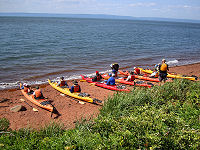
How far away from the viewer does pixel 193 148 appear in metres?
4.41

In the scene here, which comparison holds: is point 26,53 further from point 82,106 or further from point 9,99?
point 82,106

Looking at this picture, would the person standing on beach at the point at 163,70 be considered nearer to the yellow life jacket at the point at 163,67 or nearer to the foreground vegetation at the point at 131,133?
the yellow life jacket at the point at 163,67

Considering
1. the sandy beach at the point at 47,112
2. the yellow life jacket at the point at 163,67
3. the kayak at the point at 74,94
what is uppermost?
the yellow life jacket at the point at 163,67

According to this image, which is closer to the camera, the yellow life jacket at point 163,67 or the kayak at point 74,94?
the kayak at point 74,94

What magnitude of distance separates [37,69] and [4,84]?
4723mm

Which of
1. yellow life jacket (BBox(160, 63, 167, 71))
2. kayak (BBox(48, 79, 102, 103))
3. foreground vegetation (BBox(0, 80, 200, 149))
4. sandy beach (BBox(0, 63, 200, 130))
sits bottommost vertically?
sandy beach (BBox(0, 63, 200, 130))

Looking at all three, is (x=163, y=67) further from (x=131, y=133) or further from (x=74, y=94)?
(x=131, y=133)

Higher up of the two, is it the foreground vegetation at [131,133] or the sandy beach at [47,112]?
the foreground vegetation at [131,133]

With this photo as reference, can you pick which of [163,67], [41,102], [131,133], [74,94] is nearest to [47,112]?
[41,102]

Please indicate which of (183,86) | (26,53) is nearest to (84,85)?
(183,86)

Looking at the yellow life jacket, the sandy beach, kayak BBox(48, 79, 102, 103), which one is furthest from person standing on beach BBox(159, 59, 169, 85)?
kayak BBox(48, 79, 102, 103)

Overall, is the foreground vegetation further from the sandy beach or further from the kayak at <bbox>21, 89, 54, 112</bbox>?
the kayak at <bbox>21, 89, 54, 112</bbox>

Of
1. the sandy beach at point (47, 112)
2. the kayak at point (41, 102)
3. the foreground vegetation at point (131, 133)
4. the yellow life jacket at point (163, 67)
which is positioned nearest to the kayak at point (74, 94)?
the sandy beach at point (47, 112)

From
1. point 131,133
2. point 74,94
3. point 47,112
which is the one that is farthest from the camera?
point 74,94
